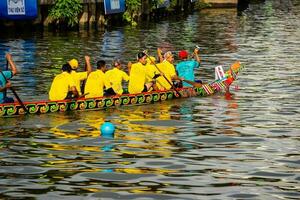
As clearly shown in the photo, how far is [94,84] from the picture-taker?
87.4ft

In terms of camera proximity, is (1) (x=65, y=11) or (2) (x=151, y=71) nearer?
(2) (x=151, y=71)

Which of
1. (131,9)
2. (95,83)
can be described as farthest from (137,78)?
(131,9)

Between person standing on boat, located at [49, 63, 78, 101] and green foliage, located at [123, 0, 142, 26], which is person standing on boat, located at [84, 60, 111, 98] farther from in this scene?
green foliage, located at [123, 0, 142, 26]

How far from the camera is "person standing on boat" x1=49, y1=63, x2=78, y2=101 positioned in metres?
25.5

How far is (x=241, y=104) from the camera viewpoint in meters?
28.4

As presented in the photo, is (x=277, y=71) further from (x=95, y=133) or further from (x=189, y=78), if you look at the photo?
(x=95, y=133)

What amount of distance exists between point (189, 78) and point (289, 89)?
4523 mm

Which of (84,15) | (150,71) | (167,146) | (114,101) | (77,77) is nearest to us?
(167,146)

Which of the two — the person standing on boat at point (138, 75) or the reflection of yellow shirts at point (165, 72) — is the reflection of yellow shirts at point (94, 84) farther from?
the reflection of yellow shirts at point (165, 72)

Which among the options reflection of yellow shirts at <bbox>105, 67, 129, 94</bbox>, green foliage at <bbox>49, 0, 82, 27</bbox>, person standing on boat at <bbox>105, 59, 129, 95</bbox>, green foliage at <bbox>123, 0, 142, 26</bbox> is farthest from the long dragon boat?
green foliage at <bbox>123, 0, 142, 26</bbox>

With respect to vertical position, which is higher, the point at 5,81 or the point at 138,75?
the point at 5,81

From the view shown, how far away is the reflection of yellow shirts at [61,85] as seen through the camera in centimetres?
2556

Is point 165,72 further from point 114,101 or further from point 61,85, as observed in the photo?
point 61,85

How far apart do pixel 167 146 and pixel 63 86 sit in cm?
626
